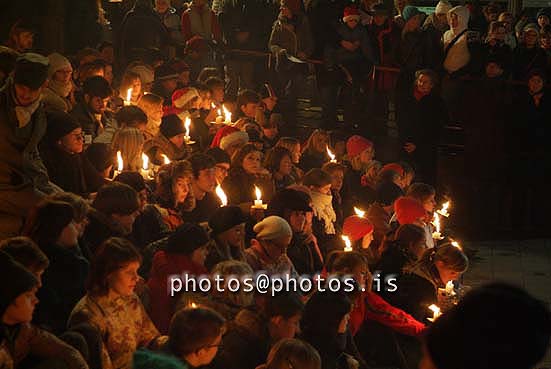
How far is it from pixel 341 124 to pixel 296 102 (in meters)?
1.25

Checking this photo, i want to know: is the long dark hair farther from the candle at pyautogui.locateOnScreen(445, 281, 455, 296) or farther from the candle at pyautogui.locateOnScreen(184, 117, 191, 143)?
the candle at pyautogui.locateOnScreen(184, 117, 191, 143)

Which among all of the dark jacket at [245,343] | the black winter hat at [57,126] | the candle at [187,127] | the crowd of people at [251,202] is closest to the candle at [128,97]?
the crowd of people at [251,202]

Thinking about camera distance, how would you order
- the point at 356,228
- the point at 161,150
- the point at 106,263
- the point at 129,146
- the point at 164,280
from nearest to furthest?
the point at 106,263 → the point at 164,280 → the point at 356,228 → the point at 129,146 → the point at 161,150

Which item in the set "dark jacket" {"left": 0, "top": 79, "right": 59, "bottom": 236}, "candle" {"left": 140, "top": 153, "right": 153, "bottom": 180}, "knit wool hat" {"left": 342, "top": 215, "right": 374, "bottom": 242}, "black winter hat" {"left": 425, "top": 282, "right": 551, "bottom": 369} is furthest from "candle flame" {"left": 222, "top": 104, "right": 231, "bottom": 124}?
"black winter hat" {"left": 425, "top": 282, "right": 551, "bottom": 369}

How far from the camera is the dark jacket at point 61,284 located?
5.76 m

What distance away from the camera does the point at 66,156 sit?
8172mm

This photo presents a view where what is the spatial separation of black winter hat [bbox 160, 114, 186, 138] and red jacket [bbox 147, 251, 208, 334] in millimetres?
4212

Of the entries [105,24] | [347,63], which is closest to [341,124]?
[347,63]

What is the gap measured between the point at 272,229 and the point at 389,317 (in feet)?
3.40

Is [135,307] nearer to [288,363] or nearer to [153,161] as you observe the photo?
[288,363]

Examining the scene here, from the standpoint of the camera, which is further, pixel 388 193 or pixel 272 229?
pixel 388 193

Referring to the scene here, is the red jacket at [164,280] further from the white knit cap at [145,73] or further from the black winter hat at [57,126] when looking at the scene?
the white knit cap at [145,73]

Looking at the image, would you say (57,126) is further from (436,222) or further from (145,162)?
(436,222)

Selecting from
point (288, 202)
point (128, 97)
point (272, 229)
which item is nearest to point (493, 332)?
point (272, 229)
